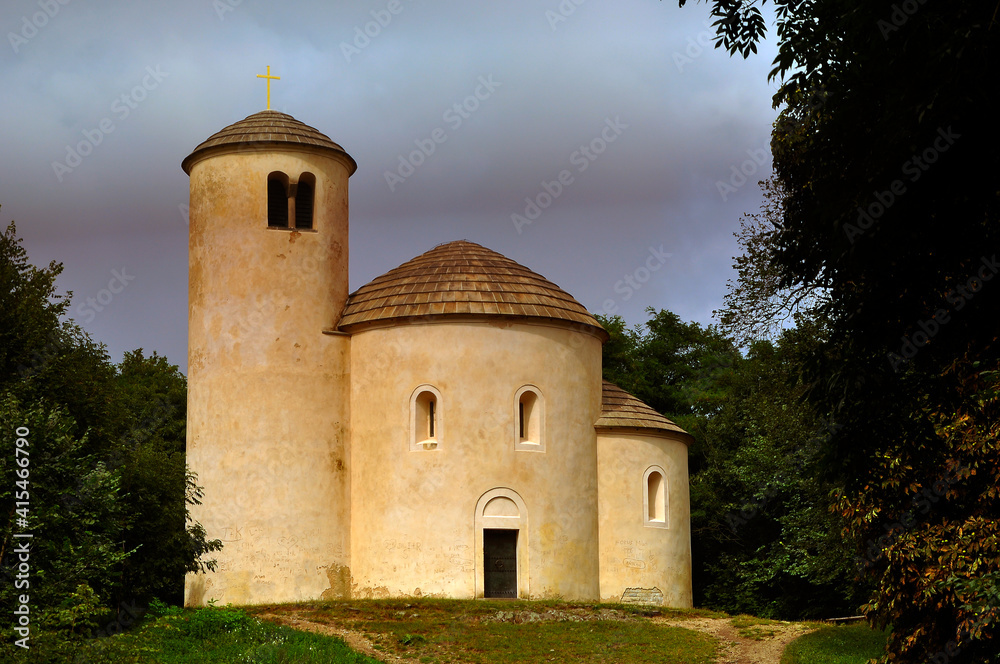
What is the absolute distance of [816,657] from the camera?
18516 mm

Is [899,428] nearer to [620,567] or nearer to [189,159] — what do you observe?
[620,567]

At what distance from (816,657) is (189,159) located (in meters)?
19.0

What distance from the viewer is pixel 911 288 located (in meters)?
12.3

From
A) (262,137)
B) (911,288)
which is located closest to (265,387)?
(262,137)

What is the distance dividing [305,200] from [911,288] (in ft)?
62.6

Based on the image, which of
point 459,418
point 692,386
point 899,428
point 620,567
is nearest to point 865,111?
point 899,428

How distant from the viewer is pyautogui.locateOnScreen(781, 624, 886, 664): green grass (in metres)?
18.3

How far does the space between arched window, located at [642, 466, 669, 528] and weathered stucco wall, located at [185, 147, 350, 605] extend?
7211 millimetres

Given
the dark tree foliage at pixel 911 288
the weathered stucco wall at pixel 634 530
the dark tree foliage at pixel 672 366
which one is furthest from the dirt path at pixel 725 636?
the dark tree foliage at pixel 672 366

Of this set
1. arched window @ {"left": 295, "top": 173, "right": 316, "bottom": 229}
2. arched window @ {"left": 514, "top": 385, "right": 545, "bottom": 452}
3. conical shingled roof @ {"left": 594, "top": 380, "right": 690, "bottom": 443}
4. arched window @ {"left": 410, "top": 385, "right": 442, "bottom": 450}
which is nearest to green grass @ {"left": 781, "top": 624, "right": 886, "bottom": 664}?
conical shingled roof @ {"left": 594, "top": 380, "right": 690, "bottom": 443}

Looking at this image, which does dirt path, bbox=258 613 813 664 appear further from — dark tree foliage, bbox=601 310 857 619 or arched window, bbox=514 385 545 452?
arched window, bbox=514 385 545 452

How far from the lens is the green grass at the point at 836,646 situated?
18.3 meters

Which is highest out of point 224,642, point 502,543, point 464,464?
point 464,464

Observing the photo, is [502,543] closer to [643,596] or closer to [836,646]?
[643,596]
